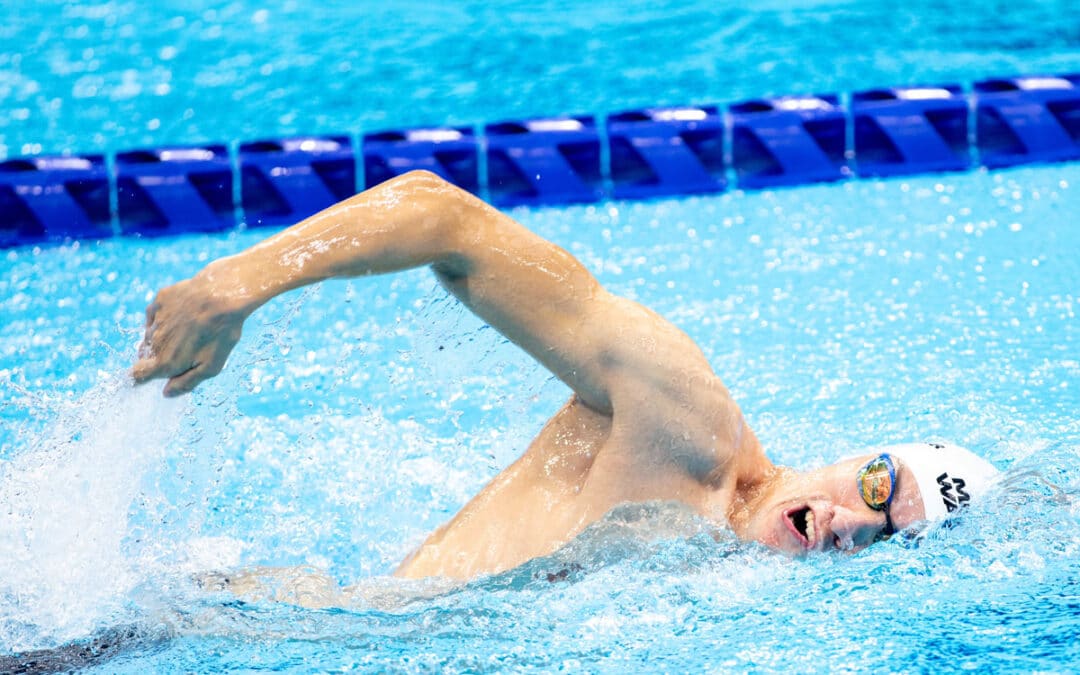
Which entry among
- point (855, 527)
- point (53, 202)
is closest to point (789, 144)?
point (53, 202)

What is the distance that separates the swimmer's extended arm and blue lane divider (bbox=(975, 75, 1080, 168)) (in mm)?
2873

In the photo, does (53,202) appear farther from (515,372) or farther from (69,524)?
(69,524)

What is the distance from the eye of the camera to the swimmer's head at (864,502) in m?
2.24

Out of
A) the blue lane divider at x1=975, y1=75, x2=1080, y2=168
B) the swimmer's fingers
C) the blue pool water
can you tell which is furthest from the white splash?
the blue lane divider at x1=975, y1=75, x2=1080, y2=168

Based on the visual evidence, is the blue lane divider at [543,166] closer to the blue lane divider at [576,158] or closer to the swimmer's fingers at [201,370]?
the blue lane divider at [576,158]

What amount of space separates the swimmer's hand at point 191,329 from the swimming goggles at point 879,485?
3.57ft

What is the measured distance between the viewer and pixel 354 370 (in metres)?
3.49

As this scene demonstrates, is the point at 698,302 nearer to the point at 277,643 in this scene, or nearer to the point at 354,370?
the point at 354,370

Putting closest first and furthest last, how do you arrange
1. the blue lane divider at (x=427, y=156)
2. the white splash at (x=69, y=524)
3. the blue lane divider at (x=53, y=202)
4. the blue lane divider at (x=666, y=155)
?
the white splash at (x=69, y=524)
the blue lane divider at (x=53, y=202)
the blue lane divider at (x=427, y=156)
the blue lane divider at (x=666, y=155)

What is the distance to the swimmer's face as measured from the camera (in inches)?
88.0

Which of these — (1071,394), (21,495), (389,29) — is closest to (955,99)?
(1071,394)

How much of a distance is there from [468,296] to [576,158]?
261 cm

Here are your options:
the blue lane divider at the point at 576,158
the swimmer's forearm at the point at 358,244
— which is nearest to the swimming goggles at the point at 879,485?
the swimmer's forearm at the point at 358,244

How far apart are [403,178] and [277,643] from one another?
2.73ft
